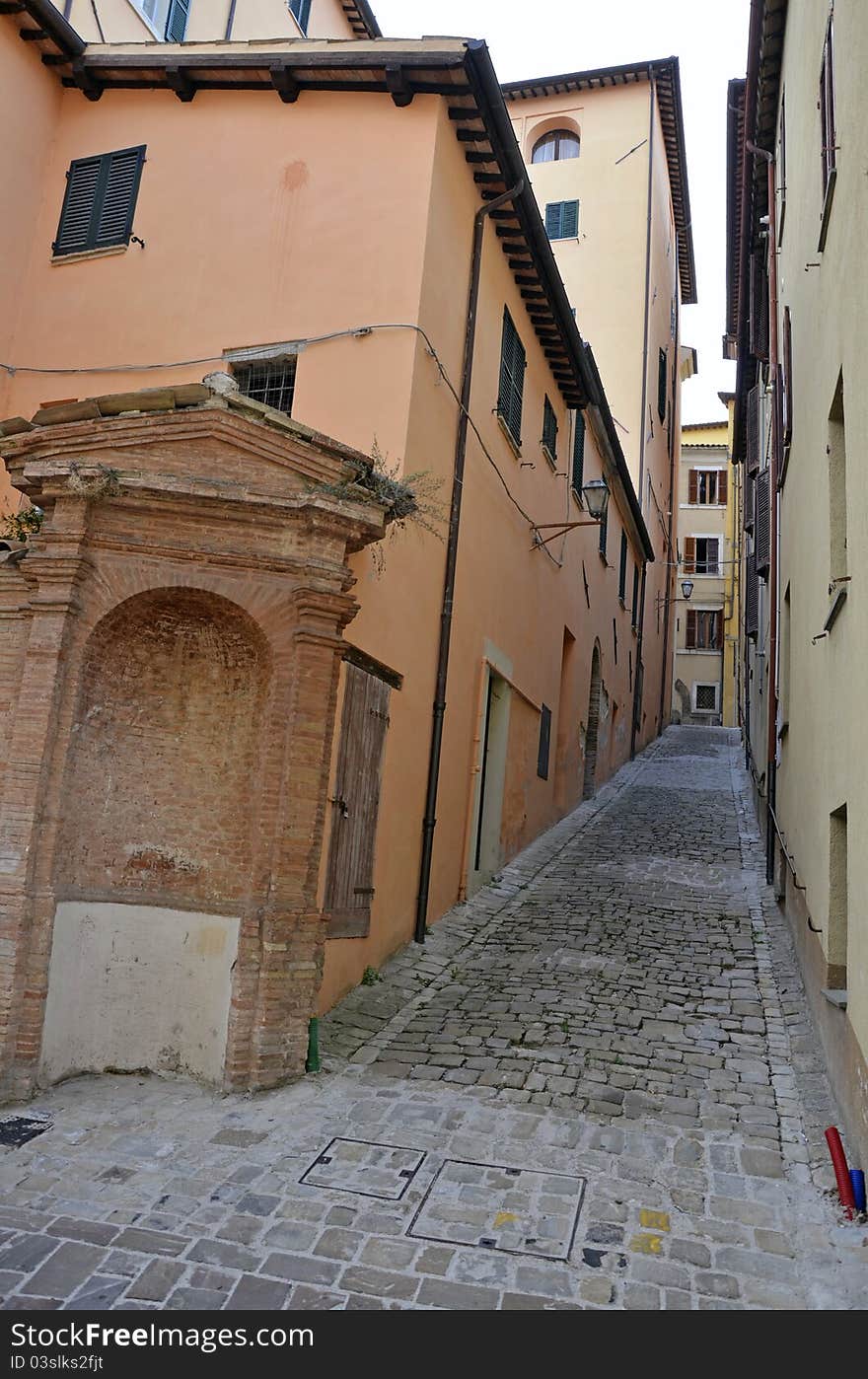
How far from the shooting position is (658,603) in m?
30.2

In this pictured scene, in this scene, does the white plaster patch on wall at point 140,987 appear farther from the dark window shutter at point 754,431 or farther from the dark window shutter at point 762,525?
the dark window shutter at point 754,431

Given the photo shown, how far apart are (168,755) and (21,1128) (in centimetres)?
260

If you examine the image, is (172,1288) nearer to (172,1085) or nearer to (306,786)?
(172,1085)

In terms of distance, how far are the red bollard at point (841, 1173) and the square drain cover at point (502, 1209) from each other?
1.33 m

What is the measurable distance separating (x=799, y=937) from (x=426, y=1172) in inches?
181

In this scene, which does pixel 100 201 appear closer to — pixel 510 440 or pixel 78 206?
pixel 78 206

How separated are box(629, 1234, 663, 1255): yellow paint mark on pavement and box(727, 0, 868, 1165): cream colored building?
3.97 feet

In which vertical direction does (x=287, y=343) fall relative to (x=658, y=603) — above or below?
below

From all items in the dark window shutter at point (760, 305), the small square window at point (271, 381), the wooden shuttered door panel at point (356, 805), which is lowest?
the wooden shuttered door panel at point (356, 805)

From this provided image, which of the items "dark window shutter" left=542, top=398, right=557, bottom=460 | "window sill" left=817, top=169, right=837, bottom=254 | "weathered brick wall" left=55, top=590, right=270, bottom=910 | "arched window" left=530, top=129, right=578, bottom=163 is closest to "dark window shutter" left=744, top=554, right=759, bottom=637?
"dark window shutter" left=542, top=398, right=557, bottom=460

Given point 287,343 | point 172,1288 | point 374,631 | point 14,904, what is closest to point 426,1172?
point 172,1288

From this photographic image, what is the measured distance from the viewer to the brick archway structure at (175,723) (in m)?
6.67

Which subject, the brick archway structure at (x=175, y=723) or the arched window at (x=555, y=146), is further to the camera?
the arched window at (x=555, y=146)

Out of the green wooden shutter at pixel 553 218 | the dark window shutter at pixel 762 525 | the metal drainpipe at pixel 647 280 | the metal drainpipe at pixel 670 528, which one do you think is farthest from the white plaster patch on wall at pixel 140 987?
the metal drainpipe at pixel 670 528
